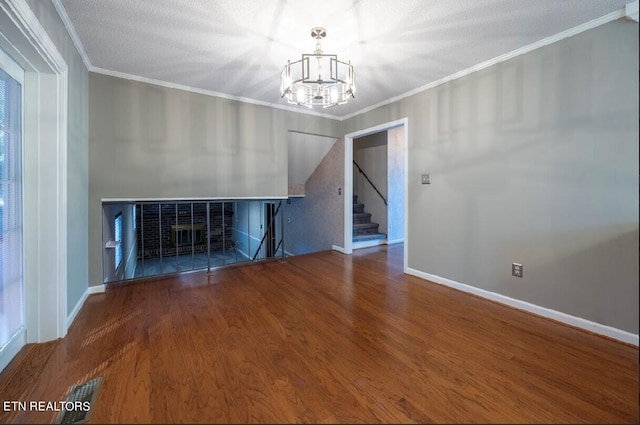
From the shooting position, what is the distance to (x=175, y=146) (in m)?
3.27

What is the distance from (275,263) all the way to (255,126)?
1.99m

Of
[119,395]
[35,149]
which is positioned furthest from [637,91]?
[35,149]

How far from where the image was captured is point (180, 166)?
331cm

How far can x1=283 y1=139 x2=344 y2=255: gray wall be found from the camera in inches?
185

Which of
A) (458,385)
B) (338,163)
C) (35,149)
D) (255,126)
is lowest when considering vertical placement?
(458,385)

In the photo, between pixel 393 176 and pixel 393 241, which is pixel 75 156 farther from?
pixel 393 241

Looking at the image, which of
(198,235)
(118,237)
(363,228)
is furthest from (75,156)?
(198,235)

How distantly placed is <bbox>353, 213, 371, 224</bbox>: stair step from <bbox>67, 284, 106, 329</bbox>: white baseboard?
422 cm

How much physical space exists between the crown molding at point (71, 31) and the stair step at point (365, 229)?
4.44 m

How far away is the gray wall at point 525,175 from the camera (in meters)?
1.79

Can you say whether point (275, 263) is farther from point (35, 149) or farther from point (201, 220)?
point (201, 220)

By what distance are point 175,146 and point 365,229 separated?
3691 mm

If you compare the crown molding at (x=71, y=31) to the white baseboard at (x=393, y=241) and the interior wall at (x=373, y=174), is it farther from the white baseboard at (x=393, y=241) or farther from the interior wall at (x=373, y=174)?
the white baseboard at (x=393, y=241)

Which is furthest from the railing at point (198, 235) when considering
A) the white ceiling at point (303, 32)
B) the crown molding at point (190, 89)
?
the white ceiling at point (303, 32)
